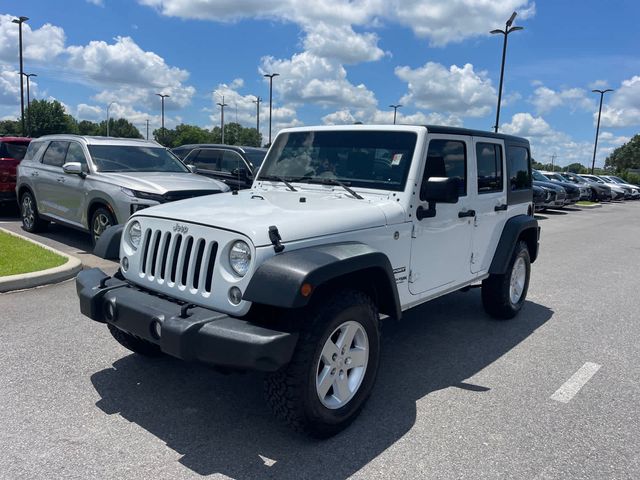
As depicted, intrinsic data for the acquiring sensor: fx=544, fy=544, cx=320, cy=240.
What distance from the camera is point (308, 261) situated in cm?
301

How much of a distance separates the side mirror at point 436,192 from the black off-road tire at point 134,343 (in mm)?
2281

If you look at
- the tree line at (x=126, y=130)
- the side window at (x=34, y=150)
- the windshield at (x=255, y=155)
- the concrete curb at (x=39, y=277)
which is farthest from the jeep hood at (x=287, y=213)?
the tree line at (x=126, y=130)

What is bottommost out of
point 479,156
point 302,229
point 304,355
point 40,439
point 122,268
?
point 40,439

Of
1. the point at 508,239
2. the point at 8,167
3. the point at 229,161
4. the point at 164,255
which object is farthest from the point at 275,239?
the point at 8,167

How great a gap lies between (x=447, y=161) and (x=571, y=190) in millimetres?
20923

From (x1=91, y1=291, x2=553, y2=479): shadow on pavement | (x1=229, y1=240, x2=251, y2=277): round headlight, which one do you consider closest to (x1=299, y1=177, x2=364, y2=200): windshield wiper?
(x1=229, y1=240, x2=251, y2=277): round headlight

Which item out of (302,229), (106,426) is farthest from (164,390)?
(302,229)

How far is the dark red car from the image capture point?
1169cm

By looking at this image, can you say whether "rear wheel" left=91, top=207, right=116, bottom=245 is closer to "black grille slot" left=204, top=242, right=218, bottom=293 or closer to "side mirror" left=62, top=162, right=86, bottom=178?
"side mirror" left=62, top=162, right=86, bottom=178

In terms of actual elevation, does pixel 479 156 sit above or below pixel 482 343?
above

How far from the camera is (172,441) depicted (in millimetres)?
3227

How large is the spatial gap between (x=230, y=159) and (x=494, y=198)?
767 cm

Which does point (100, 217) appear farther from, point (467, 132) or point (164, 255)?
point (467, 132)

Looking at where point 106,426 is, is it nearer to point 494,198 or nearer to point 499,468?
point 499,468
